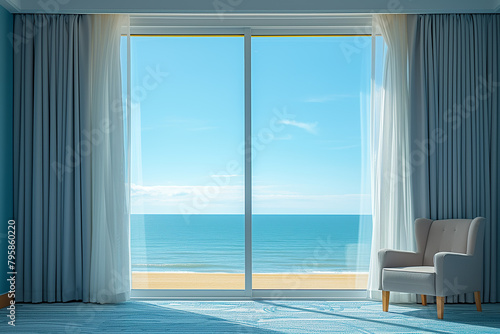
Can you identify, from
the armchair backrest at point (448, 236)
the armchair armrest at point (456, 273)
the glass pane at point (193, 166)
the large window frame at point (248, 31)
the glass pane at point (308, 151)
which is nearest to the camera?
the armchair armrest at point (456, 273)

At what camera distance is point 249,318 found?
455cm

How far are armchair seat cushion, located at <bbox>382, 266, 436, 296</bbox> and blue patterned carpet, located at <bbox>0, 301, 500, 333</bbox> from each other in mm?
233

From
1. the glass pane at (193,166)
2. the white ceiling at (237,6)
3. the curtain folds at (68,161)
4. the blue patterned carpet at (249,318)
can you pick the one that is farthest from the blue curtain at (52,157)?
the glass pane at (193,166)

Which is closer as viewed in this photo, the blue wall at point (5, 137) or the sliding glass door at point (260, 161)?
the blue wall at point (5, 137)

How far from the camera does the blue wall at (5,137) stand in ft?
16.9

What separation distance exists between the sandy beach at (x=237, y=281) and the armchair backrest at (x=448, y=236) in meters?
0.72

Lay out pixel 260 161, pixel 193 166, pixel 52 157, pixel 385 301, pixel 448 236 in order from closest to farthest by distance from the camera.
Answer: pixel 385 301 → pixel 448 236 → pixel 52 157 → pixel 260 161 → pixel 193 166

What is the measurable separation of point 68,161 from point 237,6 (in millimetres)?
2144

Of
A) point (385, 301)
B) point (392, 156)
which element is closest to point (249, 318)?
point (385, 301)

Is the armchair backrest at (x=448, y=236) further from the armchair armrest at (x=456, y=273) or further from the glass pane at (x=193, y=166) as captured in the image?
the glass pane at (x=193, y=166)

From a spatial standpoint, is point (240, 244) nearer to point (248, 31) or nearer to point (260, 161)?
point (260, 161)

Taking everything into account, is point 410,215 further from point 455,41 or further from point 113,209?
point 113,209

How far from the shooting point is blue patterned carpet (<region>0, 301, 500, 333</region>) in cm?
419

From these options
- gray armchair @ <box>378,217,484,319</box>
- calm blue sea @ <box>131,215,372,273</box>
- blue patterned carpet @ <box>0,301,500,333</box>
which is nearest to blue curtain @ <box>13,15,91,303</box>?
blue patterned carpet @ <box>0,301,500,333</box>
